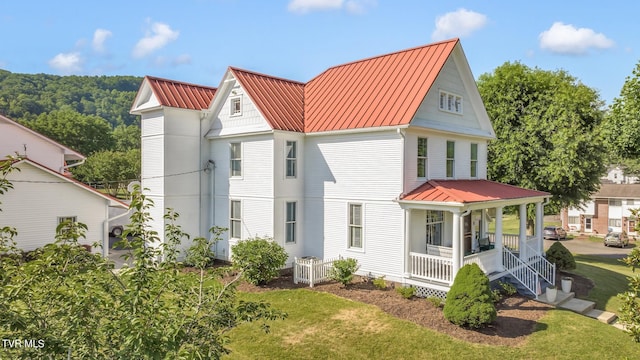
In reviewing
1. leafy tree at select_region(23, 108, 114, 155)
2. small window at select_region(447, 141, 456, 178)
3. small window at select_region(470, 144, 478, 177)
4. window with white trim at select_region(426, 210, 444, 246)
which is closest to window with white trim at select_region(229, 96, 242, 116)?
small window at select_region(447, 141, 456, 178)

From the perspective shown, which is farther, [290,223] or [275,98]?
[275,98]

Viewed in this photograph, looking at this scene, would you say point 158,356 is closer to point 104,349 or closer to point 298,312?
point 104,349

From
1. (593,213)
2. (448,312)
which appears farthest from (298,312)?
(593,213)

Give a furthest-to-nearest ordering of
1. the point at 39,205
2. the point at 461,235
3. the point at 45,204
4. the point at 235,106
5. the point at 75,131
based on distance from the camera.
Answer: the point at 75,131 < the point at 235,106 < the point at 45,204 < the point at 39,205 < the point at 461,235

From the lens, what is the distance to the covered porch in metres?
15.0

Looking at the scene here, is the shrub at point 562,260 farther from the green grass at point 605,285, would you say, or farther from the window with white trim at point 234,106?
the window with white trim at point 234,106

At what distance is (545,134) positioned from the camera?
2730 centimetres

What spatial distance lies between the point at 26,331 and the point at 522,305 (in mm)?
15691

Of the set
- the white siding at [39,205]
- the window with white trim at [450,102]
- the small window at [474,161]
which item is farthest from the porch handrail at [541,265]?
the white siding at [39,205]

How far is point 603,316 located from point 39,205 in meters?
24.9

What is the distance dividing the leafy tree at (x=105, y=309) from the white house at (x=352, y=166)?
11.3 m

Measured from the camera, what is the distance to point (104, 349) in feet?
15.3

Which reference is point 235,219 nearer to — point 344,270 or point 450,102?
point 344,270

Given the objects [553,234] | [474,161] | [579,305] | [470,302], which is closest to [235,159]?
[474,161]
